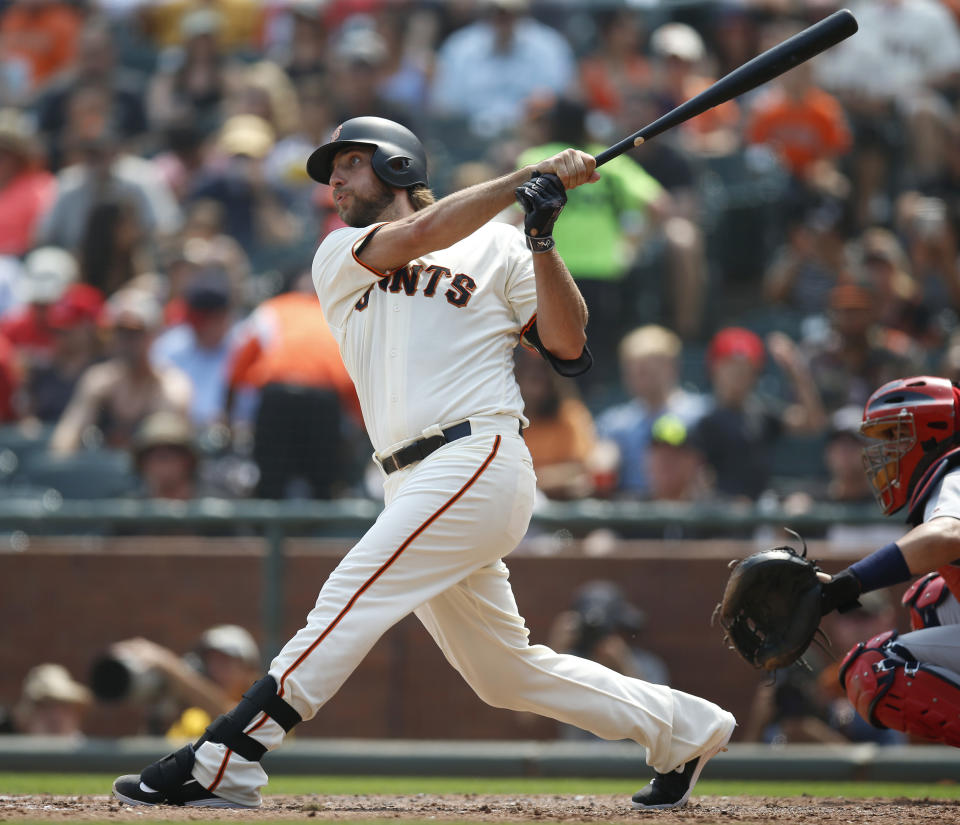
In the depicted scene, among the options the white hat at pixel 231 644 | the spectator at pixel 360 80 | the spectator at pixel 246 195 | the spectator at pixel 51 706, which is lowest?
the spectator at pixel 51 706

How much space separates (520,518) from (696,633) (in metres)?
3.10

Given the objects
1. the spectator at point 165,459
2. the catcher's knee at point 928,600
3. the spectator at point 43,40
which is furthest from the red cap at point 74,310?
the catcher's knee at point 928,600

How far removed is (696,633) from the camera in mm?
7176

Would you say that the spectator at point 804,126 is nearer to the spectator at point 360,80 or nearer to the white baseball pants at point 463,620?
the spectator at point 360,80

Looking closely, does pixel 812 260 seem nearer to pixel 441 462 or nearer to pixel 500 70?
pixel 500 70

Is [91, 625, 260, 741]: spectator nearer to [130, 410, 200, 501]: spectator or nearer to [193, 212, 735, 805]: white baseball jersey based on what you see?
[130, 410, 200, 501]: spectator

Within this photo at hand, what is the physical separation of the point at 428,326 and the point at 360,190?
1.83ft

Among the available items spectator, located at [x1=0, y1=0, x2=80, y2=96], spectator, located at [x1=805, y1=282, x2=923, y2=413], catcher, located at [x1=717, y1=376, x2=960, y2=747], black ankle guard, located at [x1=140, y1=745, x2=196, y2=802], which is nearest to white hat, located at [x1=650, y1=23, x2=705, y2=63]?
spectator, located at [x1=805, y1=282, x2=923, y2=413]

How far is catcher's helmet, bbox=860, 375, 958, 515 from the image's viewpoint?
15.3 ft

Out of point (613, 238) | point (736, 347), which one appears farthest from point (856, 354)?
point (613, 238)

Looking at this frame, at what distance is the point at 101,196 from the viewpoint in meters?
10.5

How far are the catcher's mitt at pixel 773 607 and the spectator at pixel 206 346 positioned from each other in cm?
504

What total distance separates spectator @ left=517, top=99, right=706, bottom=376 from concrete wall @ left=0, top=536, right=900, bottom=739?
2249mm

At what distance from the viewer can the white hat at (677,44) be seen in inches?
426
